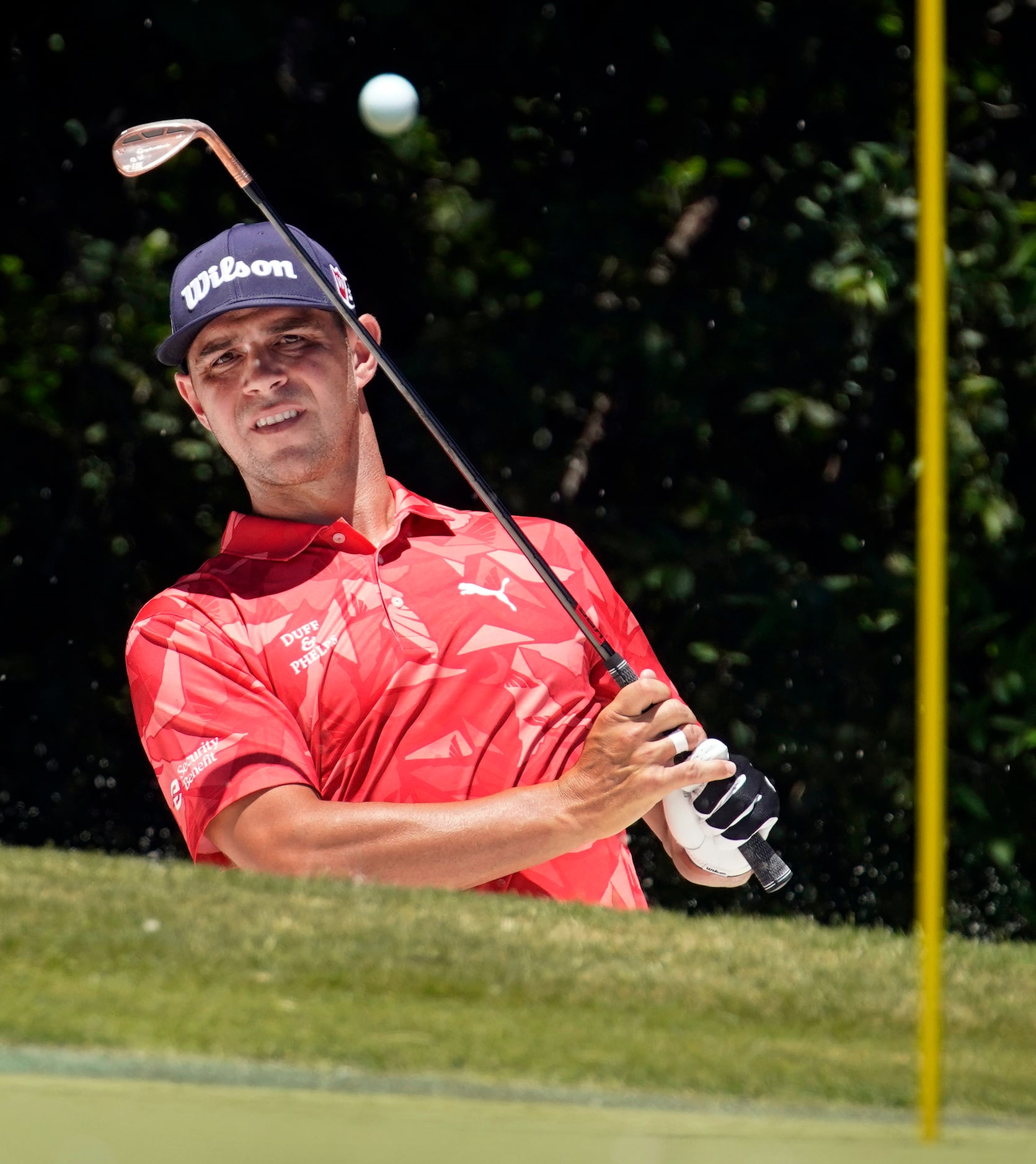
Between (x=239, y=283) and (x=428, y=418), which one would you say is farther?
(x=239, y=283)

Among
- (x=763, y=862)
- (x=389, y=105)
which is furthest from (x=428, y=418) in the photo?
(x=389, y=105)

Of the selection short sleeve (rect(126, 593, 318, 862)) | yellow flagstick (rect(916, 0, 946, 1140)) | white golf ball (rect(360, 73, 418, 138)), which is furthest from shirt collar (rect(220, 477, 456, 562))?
yellow flagstick (rect(916, 0, 946, 1140))

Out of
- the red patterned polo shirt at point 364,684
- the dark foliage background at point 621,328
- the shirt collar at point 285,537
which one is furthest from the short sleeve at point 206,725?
the dark foliage background at point 621,328

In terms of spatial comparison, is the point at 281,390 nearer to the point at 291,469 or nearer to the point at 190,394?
the point at 291,469

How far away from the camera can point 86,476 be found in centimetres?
555

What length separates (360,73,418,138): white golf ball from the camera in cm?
470

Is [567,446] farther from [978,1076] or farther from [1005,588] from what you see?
[978,1076]

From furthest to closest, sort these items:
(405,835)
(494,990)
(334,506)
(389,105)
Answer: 1. (389,105)
2. (334,506)
3. (405,835)
4. (494,990)

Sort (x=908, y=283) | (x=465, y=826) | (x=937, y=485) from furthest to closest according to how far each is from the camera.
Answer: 1. (x=908, y=283)
2. (x=465, y=826)
3. (x=937, y=485)

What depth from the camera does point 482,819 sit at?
3.53m

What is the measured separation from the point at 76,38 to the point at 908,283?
260 centimetres

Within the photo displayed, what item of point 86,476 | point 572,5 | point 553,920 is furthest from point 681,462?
point 553,920

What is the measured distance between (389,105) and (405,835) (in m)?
2.14

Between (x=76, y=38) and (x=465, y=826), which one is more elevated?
(x=76, y=38)
